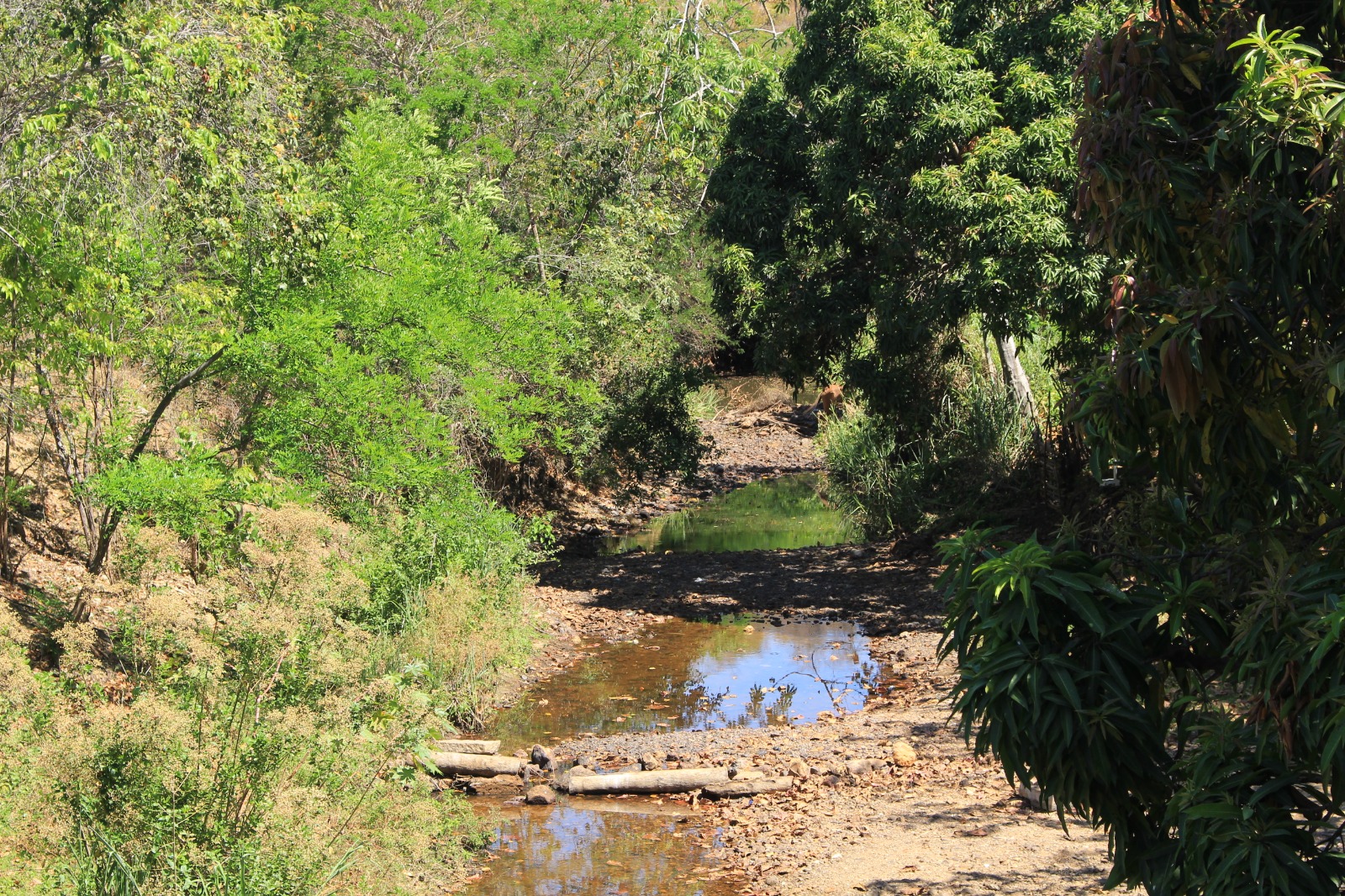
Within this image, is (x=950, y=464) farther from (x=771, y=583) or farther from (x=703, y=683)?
(x=703, y=683)

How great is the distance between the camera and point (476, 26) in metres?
22.0

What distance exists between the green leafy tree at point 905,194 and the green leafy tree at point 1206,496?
8.28 m

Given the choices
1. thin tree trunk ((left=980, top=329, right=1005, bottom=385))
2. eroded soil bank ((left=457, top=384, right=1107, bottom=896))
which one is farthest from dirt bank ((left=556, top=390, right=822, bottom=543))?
eroded soil bank ((left=457, top=384, right=1107, bottom=896))

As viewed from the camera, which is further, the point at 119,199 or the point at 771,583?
the point at 771,583

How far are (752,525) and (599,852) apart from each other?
15.2 metres

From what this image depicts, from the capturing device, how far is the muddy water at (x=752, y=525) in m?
21.6

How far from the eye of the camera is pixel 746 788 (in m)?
9.51

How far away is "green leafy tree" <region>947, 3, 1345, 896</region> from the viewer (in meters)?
3.42

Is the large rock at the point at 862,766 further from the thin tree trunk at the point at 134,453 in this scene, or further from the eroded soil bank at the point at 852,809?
the thin tree trunk at the point at 134,453

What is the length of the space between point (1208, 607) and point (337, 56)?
2002 cm

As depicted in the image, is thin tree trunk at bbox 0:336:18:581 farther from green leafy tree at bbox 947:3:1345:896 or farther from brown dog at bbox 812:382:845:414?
brown dog at bbox 812:382:845:414

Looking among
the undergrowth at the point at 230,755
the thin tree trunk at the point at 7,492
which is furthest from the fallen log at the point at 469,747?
the thin tree trunk at the point at 7,492

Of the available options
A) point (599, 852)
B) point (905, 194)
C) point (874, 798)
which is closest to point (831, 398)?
point (905, 194)

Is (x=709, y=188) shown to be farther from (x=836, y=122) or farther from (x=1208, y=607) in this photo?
(x=1208, y=607)
